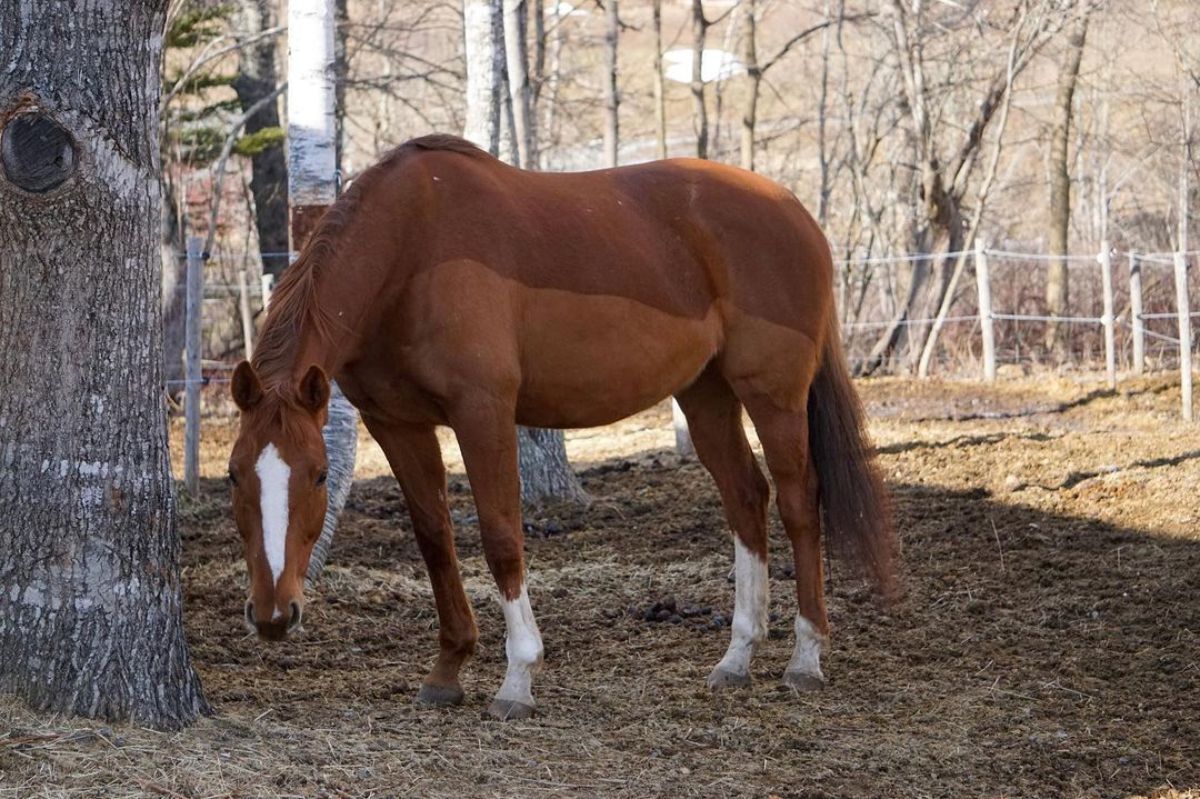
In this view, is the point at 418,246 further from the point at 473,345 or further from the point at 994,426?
the point at 994,426

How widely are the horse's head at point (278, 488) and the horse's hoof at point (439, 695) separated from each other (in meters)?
0.89

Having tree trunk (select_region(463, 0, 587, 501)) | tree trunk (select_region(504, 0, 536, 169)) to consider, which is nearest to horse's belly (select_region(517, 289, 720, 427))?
tree trunk (select_region(463, 0, 587, 501))

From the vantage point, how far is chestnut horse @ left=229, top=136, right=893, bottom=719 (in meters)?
3.75

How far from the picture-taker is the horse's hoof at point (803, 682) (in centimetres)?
458

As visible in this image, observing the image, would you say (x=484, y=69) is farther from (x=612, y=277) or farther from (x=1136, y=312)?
(x=1136, y=312)

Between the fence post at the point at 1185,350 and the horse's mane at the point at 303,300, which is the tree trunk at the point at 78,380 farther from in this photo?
the fence post at the point at 1185,350

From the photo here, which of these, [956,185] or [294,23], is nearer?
[294,23]

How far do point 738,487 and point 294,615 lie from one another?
2072 millimetres

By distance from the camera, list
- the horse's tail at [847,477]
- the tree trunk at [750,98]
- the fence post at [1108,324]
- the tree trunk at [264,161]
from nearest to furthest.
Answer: the horse's tail at [847,477] → the fence post at [1108,324] → the tree trunk at [750,98] → the tree trunk at [264,161]

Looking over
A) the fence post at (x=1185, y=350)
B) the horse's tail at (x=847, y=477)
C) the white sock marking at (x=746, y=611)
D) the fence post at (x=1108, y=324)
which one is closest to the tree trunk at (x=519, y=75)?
the horse's tail at (x=847, y=477)

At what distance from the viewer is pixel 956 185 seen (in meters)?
15.3

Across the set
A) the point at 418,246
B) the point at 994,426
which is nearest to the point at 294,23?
the point at 418,246

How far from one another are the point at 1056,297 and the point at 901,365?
6.88 feet

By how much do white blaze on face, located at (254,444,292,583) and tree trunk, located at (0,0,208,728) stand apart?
0.36m
